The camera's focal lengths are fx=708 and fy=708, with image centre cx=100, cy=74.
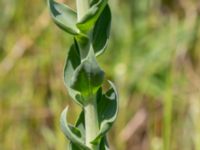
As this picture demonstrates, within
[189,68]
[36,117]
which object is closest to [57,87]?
[36,117]

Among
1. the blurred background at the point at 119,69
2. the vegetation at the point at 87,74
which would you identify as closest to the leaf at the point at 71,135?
the vegetation at the point at 87,74

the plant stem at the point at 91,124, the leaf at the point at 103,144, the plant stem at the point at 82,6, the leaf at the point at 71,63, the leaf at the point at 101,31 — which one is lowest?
the leaf at the point at 103,144

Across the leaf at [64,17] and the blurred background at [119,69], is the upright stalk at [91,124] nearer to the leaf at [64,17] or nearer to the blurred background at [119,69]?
the leaf at [64,17]

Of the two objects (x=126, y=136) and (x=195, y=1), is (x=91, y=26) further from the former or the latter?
(x=195, y=1)

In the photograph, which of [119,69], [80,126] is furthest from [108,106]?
[119,69]

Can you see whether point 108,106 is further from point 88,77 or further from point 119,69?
point 119,69

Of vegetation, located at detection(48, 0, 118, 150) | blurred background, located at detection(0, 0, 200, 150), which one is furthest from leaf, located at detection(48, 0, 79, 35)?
blurred background, located at detection(0, 0, 200, 150)
